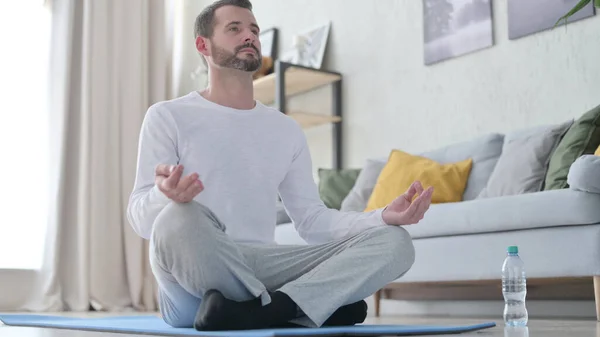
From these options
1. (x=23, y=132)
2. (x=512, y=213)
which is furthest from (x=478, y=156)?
(x=23, y=132)

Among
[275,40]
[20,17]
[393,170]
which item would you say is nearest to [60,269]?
[20,17]

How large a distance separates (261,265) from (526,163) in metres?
1.66

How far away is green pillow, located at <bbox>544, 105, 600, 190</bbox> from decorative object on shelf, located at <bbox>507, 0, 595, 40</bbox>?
0.60 meters

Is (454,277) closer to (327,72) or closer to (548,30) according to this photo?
(548,30)

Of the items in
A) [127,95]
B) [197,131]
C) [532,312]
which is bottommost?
[532,312]

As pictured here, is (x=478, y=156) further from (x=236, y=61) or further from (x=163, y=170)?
(x=163, y=170)

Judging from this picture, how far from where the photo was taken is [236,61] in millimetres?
→ 1882

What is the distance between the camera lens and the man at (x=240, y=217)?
1.54 m

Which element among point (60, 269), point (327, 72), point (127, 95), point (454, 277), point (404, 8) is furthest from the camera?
point (127, 95)

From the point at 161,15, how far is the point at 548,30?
2.97 meters

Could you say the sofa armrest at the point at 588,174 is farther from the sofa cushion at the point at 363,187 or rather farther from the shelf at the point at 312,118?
the shelf at the point at 312,118

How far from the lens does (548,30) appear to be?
11.1ft

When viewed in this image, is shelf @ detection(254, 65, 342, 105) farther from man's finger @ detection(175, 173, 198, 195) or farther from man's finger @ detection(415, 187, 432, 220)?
man's finger @ detection(175, 173, 198, 195)

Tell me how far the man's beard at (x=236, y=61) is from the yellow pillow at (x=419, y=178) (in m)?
1.62
